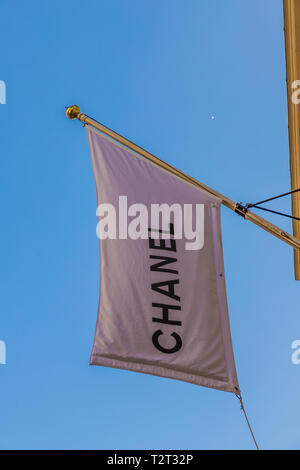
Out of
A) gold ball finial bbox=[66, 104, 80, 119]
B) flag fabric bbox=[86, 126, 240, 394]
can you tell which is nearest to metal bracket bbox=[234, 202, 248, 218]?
flag fabric bbox=[86, 126, 240, 394]

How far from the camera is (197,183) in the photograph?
6336 millimetres

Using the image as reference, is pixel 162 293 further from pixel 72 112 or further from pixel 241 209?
pixel 72 112

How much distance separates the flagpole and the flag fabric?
0.13 m

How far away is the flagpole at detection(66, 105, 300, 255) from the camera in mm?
5641

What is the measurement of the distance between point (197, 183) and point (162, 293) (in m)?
1.74

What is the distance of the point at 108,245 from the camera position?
669cm

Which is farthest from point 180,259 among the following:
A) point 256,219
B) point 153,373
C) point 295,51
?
point 295,51

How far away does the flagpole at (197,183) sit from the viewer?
5.64 m

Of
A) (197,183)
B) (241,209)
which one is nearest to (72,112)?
(197,183)

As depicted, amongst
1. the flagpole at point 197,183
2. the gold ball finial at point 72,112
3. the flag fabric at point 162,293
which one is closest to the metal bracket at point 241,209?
the flagpole at point 197,183

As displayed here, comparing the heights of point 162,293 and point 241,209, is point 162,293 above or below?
below

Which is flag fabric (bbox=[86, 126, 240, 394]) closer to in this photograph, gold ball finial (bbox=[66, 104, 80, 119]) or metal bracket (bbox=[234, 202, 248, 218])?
metal bracket (bbox=[234, 202, 248, 218])
